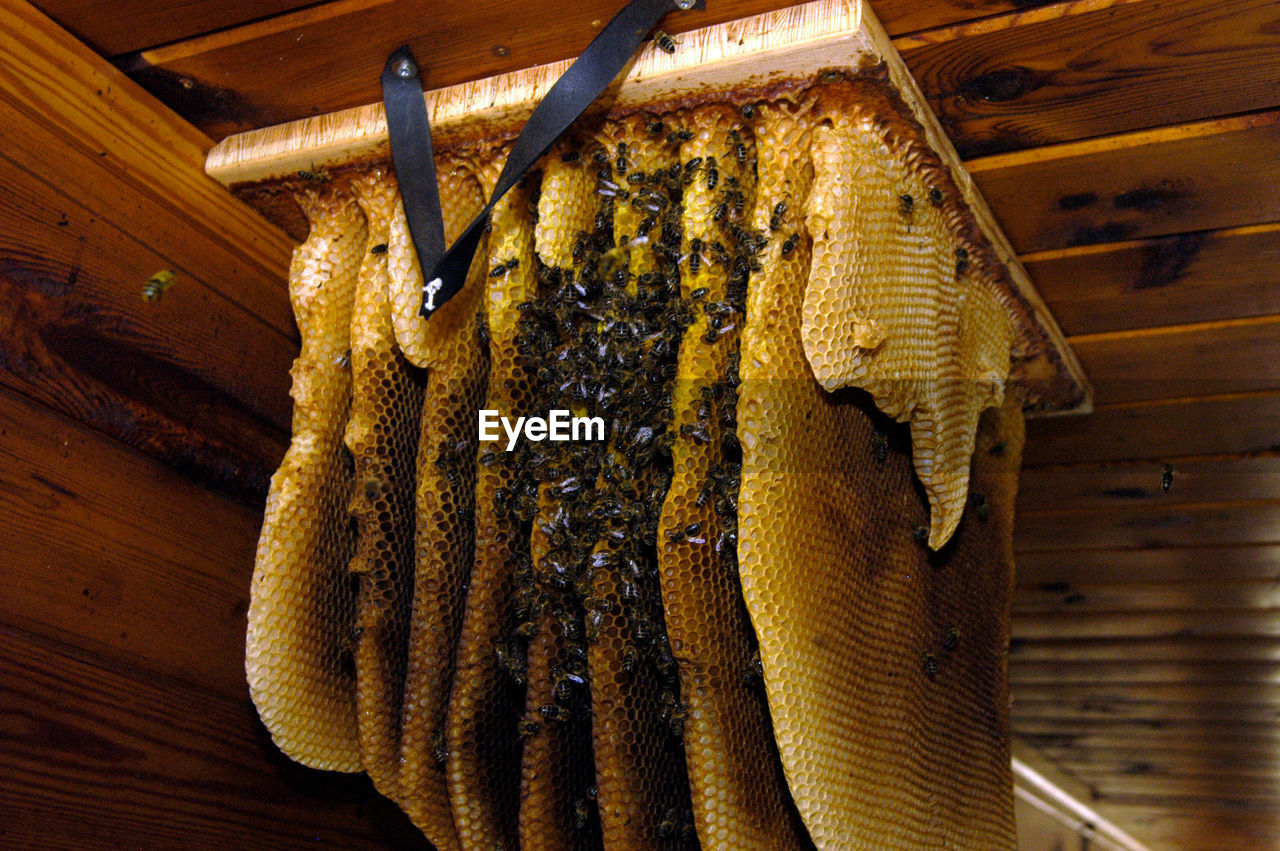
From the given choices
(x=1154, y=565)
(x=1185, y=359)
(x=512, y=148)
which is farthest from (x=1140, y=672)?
(x=512, y=148)

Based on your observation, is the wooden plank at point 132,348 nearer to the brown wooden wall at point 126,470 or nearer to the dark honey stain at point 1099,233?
the brown wooden wall at point 126,470

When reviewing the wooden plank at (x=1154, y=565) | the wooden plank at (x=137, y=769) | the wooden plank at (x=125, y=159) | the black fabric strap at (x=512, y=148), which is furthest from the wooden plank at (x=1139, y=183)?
the wooden plank at (x=137, y=769)

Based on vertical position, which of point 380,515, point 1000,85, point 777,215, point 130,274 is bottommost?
point 380,515

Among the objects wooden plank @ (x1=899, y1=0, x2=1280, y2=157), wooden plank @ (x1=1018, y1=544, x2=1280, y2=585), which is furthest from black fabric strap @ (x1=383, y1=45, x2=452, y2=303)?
wooden plank @ (x1=1018, y1=544, x2=1280, y2=585)

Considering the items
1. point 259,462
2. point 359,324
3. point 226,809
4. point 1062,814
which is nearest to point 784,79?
point 359,324

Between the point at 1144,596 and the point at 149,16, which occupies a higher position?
the point at 149,16

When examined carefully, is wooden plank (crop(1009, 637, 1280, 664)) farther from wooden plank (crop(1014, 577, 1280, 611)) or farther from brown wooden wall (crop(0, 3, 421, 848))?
brown wooden wall (crop(0, 3, 421, 848))

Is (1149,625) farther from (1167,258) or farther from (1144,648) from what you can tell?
(1167,258)
